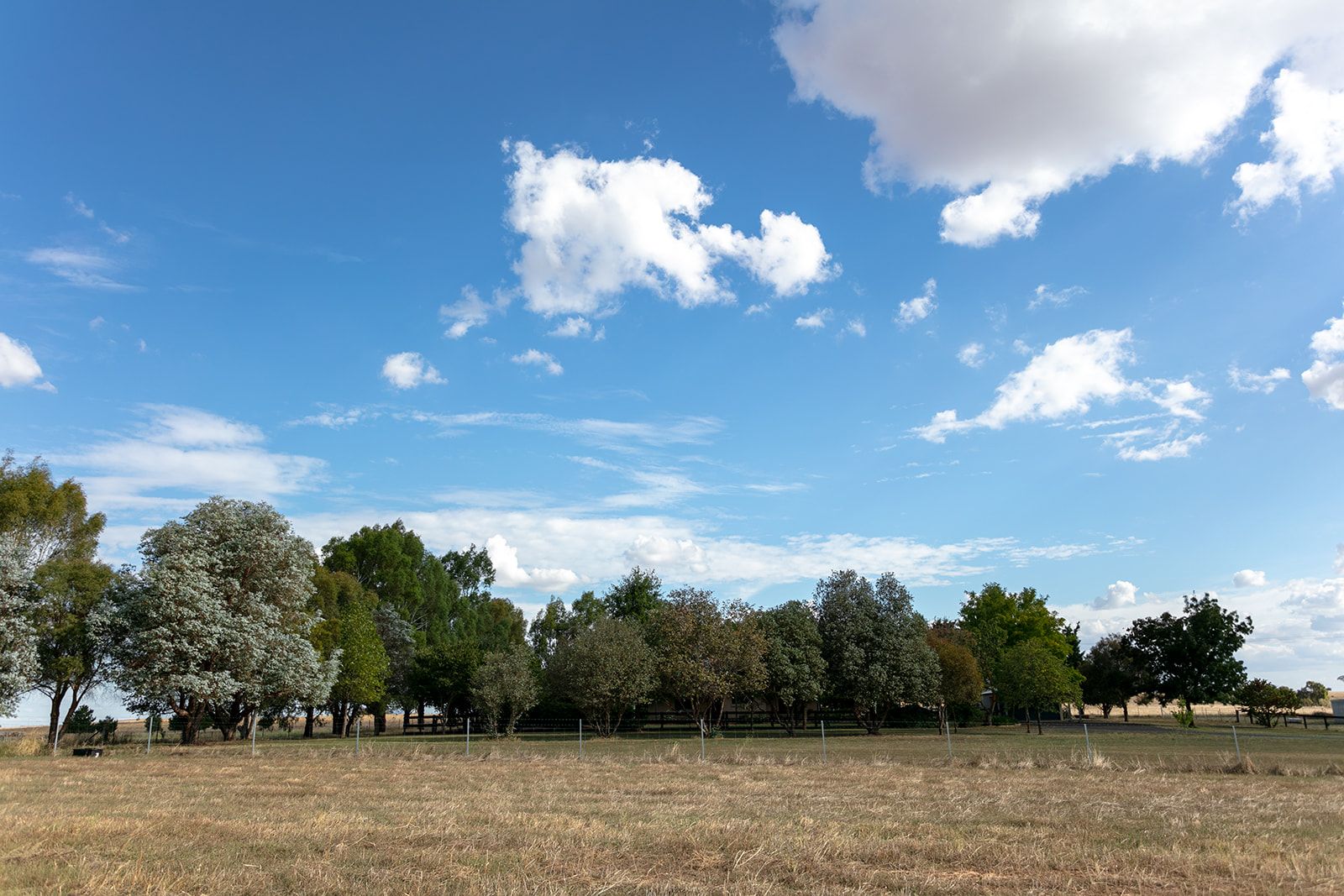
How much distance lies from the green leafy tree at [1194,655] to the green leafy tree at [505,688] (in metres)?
55.4

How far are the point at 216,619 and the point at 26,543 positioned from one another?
12.7 m

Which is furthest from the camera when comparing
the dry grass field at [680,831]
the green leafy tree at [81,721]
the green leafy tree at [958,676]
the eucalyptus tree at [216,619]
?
the green leafy tree at [958,676]

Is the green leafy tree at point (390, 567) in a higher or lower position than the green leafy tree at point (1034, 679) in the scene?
higher

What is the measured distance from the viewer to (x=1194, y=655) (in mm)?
70375

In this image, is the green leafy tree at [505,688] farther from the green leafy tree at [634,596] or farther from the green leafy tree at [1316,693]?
the green leafy tree at [1316,693]

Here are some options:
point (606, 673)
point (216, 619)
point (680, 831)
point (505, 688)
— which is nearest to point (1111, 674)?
point (606, 673)

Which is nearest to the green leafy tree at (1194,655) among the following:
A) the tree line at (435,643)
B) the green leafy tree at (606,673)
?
the tree line at (435,643)

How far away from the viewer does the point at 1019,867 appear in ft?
32.1

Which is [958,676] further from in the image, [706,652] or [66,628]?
[66,628]

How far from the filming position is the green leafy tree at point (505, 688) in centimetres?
5209

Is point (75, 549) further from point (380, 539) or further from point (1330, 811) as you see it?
point (1330, 811)

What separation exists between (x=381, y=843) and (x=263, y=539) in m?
31.4

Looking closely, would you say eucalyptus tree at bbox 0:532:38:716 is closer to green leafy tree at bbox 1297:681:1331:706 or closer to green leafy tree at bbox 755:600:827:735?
green leafy tree at bbox 755:600:827:735

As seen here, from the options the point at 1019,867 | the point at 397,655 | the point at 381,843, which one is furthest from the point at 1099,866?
the point at 397,655
